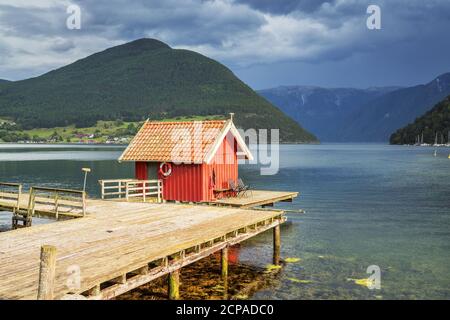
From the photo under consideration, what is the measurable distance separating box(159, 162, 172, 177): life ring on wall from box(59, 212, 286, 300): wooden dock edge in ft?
33.0

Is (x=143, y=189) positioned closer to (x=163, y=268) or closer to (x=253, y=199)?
(x=253, y=199)

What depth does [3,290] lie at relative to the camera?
37.6 feet

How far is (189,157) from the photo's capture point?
31172mm

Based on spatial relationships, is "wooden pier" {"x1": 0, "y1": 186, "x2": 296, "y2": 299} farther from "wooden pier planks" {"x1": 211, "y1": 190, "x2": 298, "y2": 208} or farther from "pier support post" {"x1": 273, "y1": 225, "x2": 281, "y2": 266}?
"wooden pier planks" {"x1": 211, "y1": 190, "x2": 298, "y2": 208}

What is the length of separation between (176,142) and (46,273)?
22.4m

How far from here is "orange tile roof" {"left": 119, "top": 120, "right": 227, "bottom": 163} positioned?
31.5 metres

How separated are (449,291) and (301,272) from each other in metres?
6.19

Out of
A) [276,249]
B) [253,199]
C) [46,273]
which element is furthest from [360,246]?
[46,273]

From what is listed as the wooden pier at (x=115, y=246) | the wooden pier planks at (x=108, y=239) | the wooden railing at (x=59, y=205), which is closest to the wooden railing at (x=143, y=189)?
the wooden pier at (x=115, y=246)

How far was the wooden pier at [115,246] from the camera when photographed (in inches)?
479

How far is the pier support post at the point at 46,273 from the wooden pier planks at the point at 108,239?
1.65 ft

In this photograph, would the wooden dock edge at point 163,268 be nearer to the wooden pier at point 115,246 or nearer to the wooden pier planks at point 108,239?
the wooden pier at point 115,246

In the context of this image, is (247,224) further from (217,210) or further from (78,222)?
(78,222)
